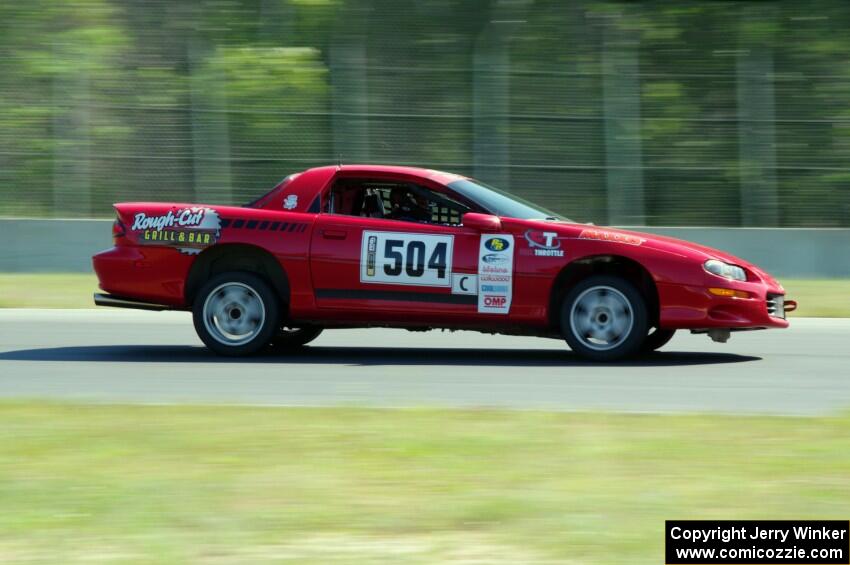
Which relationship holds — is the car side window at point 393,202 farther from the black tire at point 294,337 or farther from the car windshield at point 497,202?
the black tire at point 294,337

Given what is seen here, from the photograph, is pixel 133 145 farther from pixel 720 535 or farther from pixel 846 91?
pixel 720 535

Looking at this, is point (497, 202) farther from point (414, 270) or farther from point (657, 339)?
point (657, 339)

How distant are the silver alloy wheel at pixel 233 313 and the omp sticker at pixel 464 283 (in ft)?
5.07

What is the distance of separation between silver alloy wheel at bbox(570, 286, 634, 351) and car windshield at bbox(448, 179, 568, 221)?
0.78 metres

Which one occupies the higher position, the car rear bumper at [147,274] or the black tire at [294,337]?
the car rear bumper at [147,274]

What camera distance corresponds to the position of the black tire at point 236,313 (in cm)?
987

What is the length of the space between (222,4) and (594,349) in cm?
1258

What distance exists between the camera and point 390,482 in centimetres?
532

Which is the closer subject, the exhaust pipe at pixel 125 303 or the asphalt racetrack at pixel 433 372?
the asphalt racetrack at pixel 433 372

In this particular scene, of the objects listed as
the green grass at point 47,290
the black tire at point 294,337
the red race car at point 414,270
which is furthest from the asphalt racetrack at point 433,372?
the green grass at point 47,290

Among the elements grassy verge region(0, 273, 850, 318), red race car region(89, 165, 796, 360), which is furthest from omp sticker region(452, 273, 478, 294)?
grassy verge region(0, 273, 850, 318)

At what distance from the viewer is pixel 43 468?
18.5 feet

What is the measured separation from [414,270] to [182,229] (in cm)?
190

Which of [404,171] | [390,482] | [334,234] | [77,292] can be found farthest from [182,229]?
[77,292]
